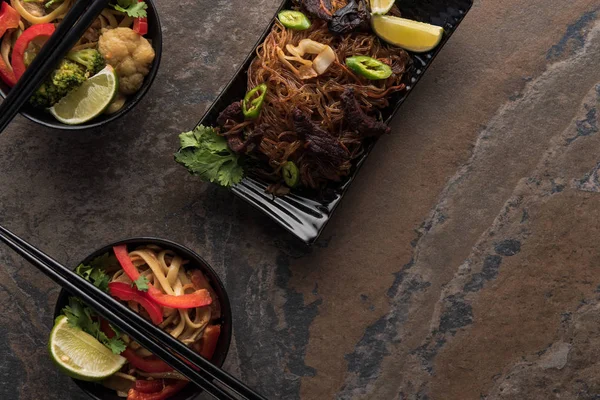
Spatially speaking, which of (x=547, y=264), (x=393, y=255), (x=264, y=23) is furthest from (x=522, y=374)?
(x=264, y=23)

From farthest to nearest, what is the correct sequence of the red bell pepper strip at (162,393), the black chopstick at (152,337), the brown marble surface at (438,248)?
the brown marble surface at (438,248), the red bell pepper strip at (162,393), the black chopstick at (152,337)

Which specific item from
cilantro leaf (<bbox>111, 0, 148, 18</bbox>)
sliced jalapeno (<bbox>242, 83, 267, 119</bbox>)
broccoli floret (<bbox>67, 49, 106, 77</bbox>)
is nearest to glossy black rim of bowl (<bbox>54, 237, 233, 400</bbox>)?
sliced jalapeno (<bbox>242, 83, 267, 119</bbox>)

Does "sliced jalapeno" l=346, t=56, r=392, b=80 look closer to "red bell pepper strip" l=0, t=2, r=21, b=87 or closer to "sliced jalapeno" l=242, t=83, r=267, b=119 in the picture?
"sliced jalapeno" l=242, t=83, r=267, b=119

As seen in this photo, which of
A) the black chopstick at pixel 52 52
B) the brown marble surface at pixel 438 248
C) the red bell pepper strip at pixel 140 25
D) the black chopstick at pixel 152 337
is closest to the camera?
the black chopstick at pixel 52 52

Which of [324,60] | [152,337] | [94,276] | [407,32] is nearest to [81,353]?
[94,276]

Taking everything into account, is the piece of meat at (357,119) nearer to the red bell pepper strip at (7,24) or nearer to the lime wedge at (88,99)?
the lime wedge at (88,99)

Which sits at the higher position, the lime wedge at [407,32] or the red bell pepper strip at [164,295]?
the lime wedge at [407,32]

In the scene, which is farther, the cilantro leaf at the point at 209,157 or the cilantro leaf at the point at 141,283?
the cilantro leaf at the point at 209,157

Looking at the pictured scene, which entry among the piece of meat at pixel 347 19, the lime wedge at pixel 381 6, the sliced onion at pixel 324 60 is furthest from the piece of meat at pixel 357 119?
the lime wedge at pixel 381 6

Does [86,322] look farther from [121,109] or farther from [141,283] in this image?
[121,109]
